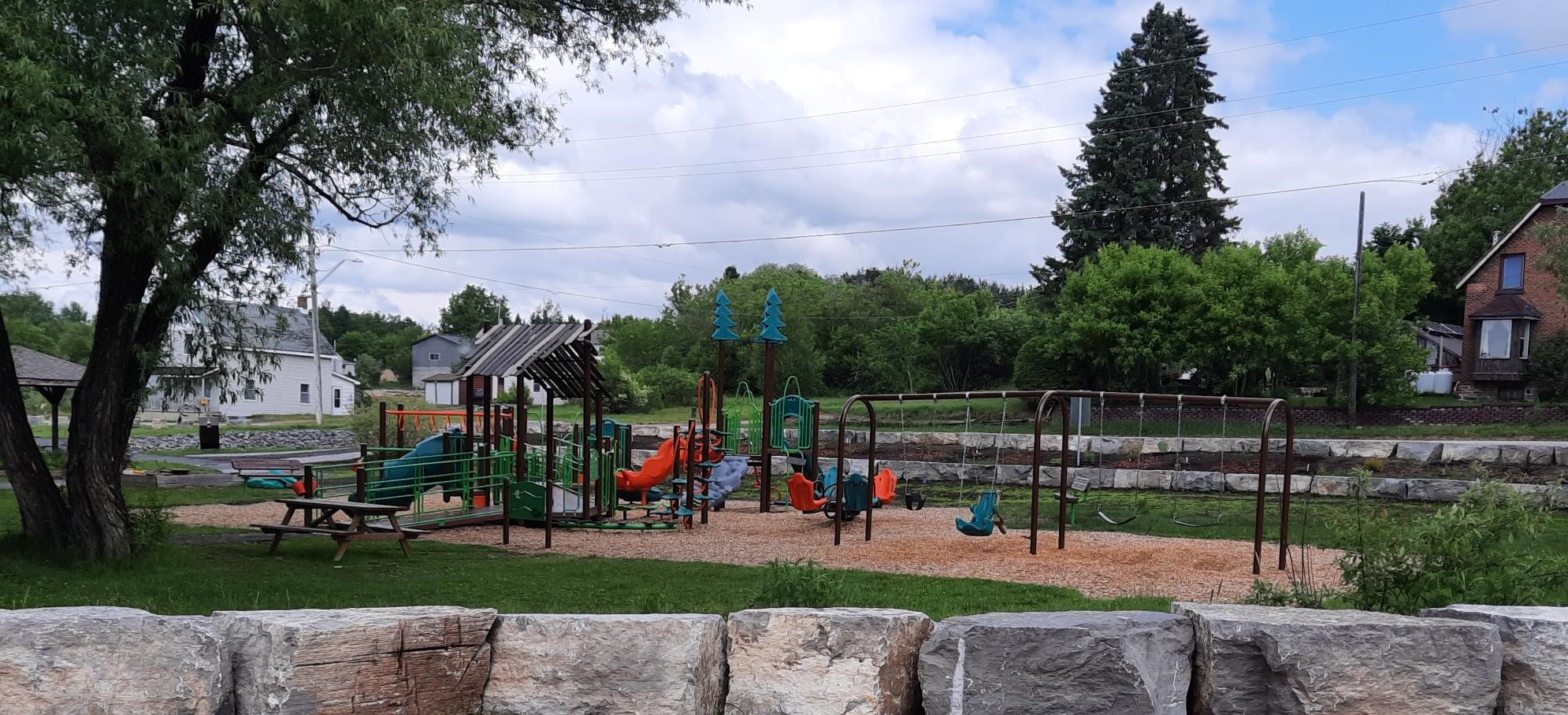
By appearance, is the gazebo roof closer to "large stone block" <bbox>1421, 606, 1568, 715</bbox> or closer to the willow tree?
the willow tree

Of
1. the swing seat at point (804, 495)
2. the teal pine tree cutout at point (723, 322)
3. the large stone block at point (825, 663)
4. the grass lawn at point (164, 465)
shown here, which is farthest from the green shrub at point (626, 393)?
the large stone block at point (825, 663)

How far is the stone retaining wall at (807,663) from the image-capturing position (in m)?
4.17

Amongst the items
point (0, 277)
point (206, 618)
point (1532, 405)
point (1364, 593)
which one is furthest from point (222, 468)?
point (1532, 405)

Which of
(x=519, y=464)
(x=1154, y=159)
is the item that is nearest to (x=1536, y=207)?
(x=1154, y=159)

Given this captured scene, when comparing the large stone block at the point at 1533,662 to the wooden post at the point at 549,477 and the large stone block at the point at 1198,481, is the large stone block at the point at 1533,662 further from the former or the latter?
the large stone block at the point at 1198,481

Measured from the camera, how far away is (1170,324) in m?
31.0

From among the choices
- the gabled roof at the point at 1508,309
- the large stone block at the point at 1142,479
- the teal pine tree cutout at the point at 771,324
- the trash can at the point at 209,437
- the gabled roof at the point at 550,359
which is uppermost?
the gabled roof at the point at 1508,309

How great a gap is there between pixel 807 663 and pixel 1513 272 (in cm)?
4235

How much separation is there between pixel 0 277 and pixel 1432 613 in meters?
10.8

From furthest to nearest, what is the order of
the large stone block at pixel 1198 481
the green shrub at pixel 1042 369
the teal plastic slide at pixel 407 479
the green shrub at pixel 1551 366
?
1. the green shrub at pixel 1551 366
2. the green shrub at pixel 1042 369
3. the large stone block at pixel 1198 481
4. the teal plastic slide at pixel 407 479

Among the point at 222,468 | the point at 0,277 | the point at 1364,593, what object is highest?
the point at 0,277

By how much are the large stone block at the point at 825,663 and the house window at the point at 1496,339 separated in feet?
132

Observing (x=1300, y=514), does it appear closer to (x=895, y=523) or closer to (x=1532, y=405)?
(x=895, y=523)

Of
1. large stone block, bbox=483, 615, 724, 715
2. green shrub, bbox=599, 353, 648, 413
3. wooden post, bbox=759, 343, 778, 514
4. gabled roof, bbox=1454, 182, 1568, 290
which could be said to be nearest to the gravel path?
wooden post, bbox=759, 343, 778, 514
